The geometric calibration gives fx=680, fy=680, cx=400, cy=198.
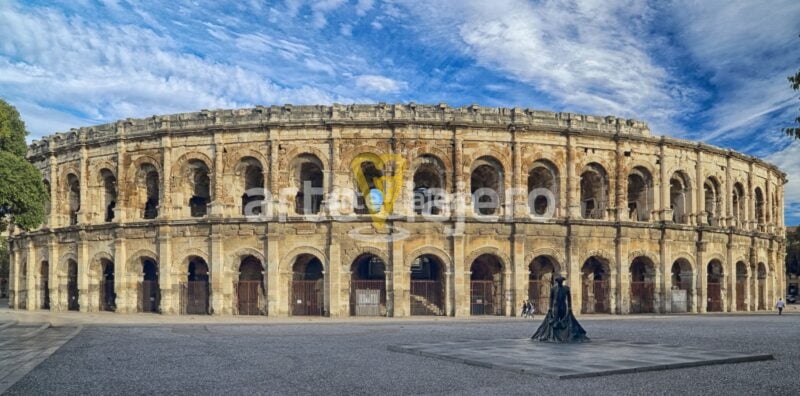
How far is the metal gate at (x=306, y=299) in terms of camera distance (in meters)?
29.5

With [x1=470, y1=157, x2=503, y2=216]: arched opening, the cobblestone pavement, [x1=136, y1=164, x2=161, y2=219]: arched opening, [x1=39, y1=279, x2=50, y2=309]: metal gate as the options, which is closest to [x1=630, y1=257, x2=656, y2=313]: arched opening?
[x1=470, y1=157, x2=503, y2=216]: arched opening

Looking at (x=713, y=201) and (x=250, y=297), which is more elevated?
(x=713, y=201)

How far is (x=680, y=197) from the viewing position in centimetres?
3431

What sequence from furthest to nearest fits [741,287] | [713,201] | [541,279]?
1. [741,287]
2. [713,201]
3. [541,279]

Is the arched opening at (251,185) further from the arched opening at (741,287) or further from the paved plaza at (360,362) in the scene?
the arched opening at (741,287)

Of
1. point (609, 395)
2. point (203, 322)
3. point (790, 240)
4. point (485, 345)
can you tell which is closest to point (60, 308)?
point (203, 322)

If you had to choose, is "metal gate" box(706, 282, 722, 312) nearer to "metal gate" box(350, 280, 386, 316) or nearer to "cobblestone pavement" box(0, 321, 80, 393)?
"metal gate" box(350, 280, 386, 316)

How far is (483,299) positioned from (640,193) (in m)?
9.88

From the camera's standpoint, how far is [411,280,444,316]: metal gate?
30031 millimetres

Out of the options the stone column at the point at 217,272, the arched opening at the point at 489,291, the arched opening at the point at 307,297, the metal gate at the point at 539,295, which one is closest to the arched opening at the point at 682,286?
the metal gate at the point at 539,295

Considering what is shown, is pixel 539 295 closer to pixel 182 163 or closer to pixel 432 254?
pixel 432 254

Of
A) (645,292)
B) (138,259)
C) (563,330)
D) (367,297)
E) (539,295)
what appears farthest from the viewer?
(645,292)

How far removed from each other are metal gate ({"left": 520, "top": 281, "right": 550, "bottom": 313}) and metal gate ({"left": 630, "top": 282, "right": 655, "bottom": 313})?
4.31 metres

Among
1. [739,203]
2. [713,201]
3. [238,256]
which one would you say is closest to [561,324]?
[238,256]
